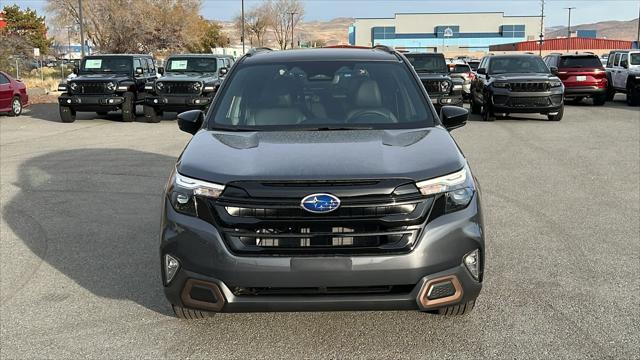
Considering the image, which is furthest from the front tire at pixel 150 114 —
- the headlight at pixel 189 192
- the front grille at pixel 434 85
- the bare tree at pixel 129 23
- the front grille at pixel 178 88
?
the bare tree at pixel 129 23

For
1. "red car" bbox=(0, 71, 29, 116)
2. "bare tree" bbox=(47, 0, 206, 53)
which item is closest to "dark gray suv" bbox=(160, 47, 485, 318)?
"red car" bbox=(0, 71, 29, 116)

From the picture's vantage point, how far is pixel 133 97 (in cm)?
1827

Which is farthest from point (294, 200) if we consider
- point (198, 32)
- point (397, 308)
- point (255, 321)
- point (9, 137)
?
point (198, 32)

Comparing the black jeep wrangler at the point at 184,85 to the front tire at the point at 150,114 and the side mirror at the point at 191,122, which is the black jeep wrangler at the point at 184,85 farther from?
the side mirror at the point at 191,122

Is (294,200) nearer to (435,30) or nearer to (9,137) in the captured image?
(9,137)

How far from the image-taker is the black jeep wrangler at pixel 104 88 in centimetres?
1769

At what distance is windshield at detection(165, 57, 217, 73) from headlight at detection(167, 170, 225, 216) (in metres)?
15.6

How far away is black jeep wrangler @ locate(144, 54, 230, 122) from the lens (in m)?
17.3

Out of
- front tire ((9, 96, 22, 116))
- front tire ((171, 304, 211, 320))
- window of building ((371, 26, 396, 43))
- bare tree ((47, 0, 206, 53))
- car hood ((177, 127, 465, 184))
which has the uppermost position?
window of building ((371, 26, 396, 43))

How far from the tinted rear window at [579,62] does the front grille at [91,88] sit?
14.7m

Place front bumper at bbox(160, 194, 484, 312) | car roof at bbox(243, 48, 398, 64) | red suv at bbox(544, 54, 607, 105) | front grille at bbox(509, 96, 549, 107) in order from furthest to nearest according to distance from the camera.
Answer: red suv at bbox(544, 54, 607, 105) < front grille at bbox(509, 96, 549, 107) < car roof at bbox(243, 48, 398, 64) < front bumper at bbox(160, 194, 484, 312)

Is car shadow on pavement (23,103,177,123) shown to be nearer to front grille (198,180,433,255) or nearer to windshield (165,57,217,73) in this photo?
windshield (165,57,217,73)

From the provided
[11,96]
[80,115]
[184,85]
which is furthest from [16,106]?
[184,85]

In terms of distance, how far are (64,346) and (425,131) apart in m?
2.64
